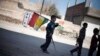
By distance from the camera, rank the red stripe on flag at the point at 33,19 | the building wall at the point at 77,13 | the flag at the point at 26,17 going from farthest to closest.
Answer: the building wall at the point at 77,13 < the red stripe on flag at the point at 33,19 < the flag at the point at 26,17

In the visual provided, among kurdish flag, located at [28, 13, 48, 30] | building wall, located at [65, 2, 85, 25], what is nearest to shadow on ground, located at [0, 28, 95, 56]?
kurdish flag, located at [28, 13, 48, 30]

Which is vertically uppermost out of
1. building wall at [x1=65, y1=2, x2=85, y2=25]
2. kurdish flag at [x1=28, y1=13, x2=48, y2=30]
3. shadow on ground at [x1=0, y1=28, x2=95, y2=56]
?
kurdish flag at [x1=28, y1=13, x2=48, y2=30]

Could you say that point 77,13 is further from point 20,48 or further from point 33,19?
point 20,48

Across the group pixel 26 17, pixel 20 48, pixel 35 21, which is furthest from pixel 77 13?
pixel 20 48

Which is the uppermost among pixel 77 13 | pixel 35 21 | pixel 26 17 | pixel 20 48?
pixel 26 17

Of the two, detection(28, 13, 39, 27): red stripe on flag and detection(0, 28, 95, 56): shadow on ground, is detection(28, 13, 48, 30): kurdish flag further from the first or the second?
detection(0, 28, 95, 56): shadow on ground

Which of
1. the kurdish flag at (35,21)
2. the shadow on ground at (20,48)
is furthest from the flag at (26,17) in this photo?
the shadow on ground at (20,48)

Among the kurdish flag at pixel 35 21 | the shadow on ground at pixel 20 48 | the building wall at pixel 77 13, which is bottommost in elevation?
the building wall at pixel 77 13

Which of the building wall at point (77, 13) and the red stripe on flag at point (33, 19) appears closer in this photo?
the red stripe on flag at point (33, 19)

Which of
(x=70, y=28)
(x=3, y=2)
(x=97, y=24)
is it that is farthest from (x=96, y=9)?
(x=3, y=2)

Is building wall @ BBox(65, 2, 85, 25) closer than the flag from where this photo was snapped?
No

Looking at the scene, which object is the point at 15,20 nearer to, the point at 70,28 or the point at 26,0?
the point at 70,28

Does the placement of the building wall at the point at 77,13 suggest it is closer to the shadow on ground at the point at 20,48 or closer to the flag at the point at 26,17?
the shadow on ground at the point at 20,48

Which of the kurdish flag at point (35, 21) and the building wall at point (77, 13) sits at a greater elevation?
the kurdish flag at point (35, 21)
